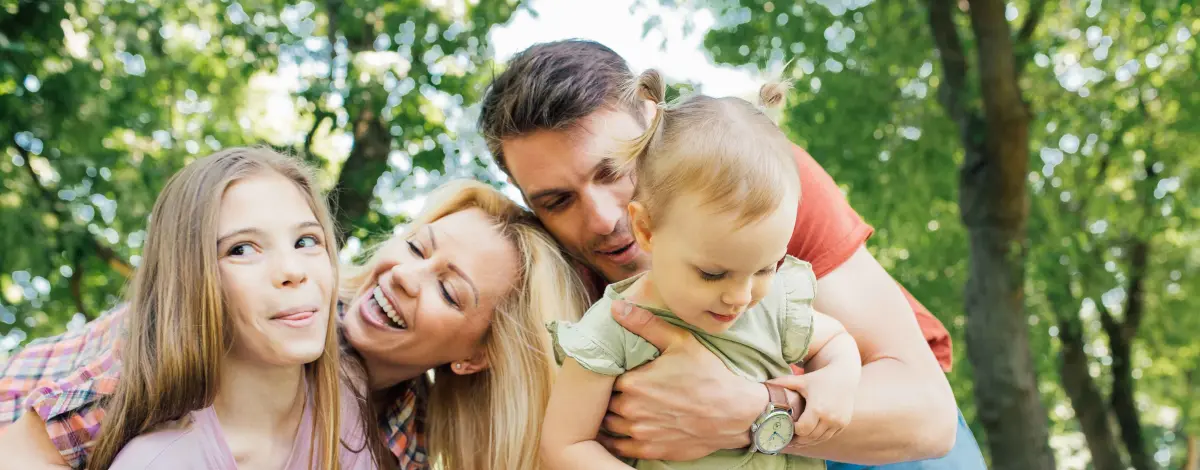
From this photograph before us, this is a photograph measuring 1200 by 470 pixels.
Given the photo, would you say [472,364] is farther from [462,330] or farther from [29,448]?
[29,448]

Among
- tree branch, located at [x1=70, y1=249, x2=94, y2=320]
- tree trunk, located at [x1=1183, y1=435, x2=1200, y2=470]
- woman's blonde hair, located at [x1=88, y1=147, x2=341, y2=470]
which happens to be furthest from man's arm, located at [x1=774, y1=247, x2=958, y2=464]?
tree trunk, located at [x1=1183, y1=435, x2=1200, y2=470]

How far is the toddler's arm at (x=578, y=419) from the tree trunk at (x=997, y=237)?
5.92 metres

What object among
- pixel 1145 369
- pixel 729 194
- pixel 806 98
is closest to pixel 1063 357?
pixel 1145 369

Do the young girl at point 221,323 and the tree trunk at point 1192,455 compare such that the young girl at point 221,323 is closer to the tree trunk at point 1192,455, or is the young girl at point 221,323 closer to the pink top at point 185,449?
the pink top at point 185,449

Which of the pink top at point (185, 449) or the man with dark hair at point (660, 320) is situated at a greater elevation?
the man with dark hair at point (660, 320)

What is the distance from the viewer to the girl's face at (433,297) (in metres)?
3.02

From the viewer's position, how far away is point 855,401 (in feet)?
8.27

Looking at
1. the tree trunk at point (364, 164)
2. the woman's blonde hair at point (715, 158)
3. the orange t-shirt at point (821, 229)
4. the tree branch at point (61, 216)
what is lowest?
the tree branch at point (61, 216)

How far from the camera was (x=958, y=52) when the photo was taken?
838 cm

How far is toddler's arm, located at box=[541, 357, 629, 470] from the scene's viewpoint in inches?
92.1

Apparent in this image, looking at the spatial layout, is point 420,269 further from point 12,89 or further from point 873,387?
point 12,89

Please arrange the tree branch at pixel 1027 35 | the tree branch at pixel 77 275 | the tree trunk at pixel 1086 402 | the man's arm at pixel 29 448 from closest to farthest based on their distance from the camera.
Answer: the man's arm at pixel 29 448
the tree branch at pixel 77 275
the tree branch at pixel 1027 35
the tree trunk at pixel 1086 402

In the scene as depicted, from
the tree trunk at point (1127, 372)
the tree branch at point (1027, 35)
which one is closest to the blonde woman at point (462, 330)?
the tree branch at point (1027, 35)

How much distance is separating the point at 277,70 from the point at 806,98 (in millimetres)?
5184
